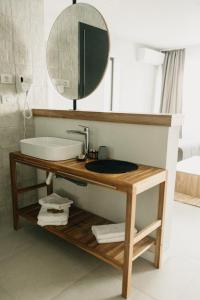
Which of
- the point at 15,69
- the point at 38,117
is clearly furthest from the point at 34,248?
the point at 15,69

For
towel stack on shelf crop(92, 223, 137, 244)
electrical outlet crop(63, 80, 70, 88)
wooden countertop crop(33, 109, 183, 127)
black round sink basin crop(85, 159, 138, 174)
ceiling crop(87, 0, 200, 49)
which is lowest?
towel stack on shelf crop(92, 223, 137, 244)

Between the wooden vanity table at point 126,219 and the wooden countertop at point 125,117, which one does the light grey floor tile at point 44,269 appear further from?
the wooden countertop at point 125,117

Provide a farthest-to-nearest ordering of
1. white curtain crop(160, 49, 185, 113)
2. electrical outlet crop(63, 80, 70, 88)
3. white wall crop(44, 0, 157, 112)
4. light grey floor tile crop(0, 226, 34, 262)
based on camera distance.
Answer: white curtain crop(160, 49, 185, 113) < white wall crop(44, 0, 157, 112) < electrical outlet crop(63, 80, 70, 88) < light grey floor tile crop(0, 226, 34, 262)

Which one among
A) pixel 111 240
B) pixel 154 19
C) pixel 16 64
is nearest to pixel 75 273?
pixel 111 240

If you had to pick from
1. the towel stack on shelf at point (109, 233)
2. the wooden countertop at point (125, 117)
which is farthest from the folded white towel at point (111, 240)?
the wooden countertop at point (125, 117)

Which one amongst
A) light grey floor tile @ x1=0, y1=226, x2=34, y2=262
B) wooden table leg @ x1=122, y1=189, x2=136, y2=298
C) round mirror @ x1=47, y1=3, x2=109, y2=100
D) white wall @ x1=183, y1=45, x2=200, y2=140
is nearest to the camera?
wooden table leg @ x1=122, y1=189, x2=136, y2=298

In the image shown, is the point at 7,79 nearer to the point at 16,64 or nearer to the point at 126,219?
the point at 16,64

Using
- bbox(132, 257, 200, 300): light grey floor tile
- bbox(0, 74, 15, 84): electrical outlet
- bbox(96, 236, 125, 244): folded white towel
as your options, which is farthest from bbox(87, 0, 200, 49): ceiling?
bbox(132, 257, 200, 300): light grey floor tile

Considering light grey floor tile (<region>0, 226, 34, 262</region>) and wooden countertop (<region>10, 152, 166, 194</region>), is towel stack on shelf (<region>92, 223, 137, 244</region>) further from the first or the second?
light grey floor tile (<region>0, 226, 34, 262</region>)

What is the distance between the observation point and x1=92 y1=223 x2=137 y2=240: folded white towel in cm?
162

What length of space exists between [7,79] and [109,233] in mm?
1487

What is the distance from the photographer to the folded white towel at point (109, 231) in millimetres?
1625

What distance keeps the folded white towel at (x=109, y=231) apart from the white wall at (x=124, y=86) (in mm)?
2183

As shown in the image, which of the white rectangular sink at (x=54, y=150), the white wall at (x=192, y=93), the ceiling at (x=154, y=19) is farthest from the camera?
the white wall at (x=192, y=93)
